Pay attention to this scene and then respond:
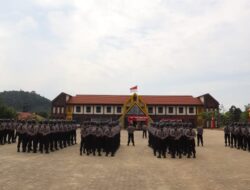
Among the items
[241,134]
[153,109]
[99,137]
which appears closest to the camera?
[99,137]

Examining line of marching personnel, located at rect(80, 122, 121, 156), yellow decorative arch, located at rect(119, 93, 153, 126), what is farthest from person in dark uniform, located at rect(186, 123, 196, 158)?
yellow decorative arch, located at rect(119, 93, 153, 126)

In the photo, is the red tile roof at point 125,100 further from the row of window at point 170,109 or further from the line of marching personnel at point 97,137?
the line of marching personnel at point 97,137

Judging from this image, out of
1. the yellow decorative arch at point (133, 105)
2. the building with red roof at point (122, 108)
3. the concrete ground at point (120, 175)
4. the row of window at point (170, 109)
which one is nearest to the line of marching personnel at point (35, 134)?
the concrete ground at point (120, 175)

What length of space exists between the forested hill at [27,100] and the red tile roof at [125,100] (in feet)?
223

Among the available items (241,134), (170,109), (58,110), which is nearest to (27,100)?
(58,110)

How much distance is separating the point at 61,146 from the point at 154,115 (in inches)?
1949

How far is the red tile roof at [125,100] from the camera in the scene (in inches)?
2653

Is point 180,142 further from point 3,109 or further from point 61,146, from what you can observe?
point 3,109

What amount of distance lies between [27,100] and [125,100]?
8047cm

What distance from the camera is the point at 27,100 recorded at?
136000 millimetres

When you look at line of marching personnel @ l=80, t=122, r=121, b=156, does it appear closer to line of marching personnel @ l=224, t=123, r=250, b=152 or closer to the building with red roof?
line of marching personnel @ l=224, t=123, r=250, b=152

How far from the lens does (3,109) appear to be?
64812mm

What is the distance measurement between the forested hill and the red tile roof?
67916 mm

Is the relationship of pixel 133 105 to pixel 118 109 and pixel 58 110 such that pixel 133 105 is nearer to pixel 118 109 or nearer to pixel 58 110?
pixel 118 109
